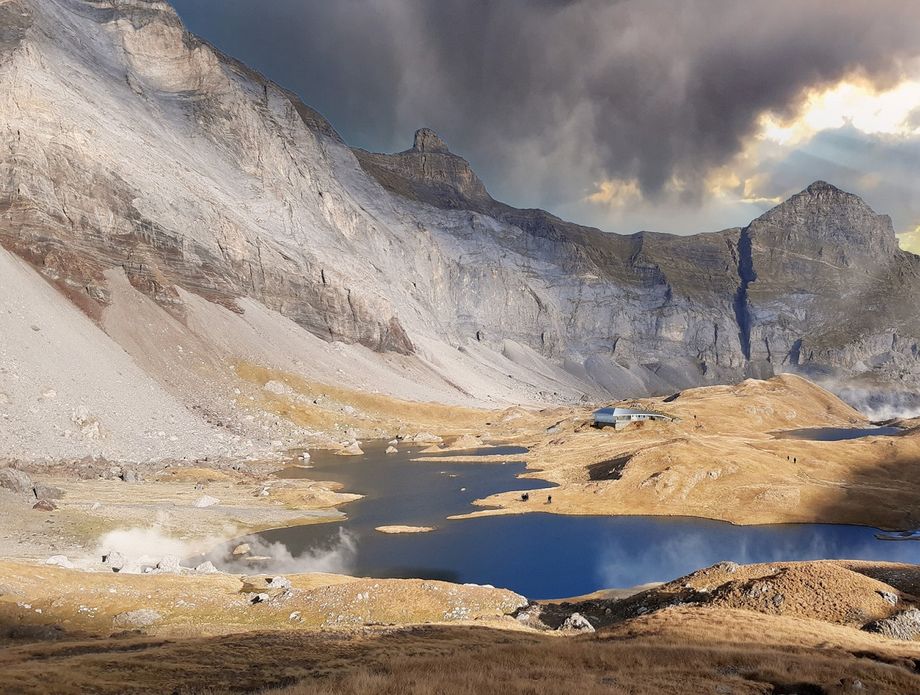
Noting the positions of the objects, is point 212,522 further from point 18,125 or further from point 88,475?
point 18,125

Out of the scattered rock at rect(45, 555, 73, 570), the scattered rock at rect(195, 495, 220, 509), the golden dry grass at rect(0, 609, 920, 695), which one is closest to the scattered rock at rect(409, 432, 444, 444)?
the scattered rock at rect(195, 495, 220, 509)

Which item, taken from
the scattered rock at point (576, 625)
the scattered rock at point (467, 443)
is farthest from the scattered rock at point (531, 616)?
the scattered rock at point (467, 443)

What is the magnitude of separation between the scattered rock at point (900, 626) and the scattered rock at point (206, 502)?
62.7 m

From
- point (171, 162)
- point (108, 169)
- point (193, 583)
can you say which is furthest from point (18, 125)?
point (193, 583)

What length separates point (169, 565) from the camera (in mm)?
49094

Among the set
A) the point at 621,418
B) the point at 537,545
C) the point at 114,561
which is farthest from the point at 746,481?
the point at 114,561

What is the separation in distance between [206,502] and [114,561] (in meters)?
22.6

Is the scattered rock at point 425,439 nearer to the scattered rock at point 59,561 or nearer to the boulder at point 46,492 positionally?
the boulder at point 46,492

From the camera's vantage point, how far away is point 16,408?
82.9 m

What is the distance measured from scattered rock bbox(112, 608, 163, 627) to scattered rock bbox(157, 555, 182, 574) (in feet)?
42.4

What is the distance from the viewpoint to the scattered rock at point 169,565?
156 feet

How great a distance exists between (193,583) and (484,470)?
2852 inches

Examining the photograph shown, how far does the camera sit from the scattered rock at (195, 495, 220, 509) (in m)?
69.8

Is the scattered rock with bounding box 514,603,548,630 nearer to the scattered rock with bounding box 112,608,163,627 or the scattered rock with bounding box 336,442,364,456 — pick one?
the scattered rock with bounding box 112,608,163,627
